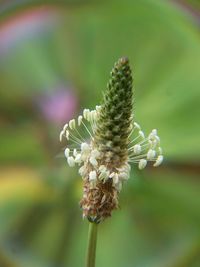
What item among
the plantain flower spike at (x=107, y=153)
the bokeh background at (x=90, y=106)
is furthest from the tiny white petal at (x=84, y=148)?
the bokeh background at (x=90, y=106)

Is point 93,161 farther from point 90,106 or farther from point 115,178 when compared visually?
point 90,106

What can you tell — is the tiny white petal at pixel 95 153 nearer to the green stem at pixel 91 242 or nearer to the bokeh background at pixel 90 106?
the green stem at pixel 91 242

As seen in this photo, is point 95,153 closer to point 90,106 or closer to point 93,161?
point 93,161

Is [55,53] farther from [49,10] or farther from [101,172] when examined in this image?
[101,172]

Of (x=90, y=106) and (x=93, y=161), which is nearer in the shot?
(x=93, y=161)

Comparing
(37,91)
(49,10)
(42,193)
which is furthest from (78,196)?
(49,10)

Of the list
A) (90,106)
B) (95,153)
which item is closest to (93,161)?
(95,153)

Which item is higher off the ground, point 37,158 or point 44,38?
point 44,38

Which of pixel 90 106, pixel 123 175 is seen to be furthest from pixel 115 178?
pixel 90 106

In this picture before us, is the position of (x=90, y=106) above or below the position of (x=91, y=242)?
above
